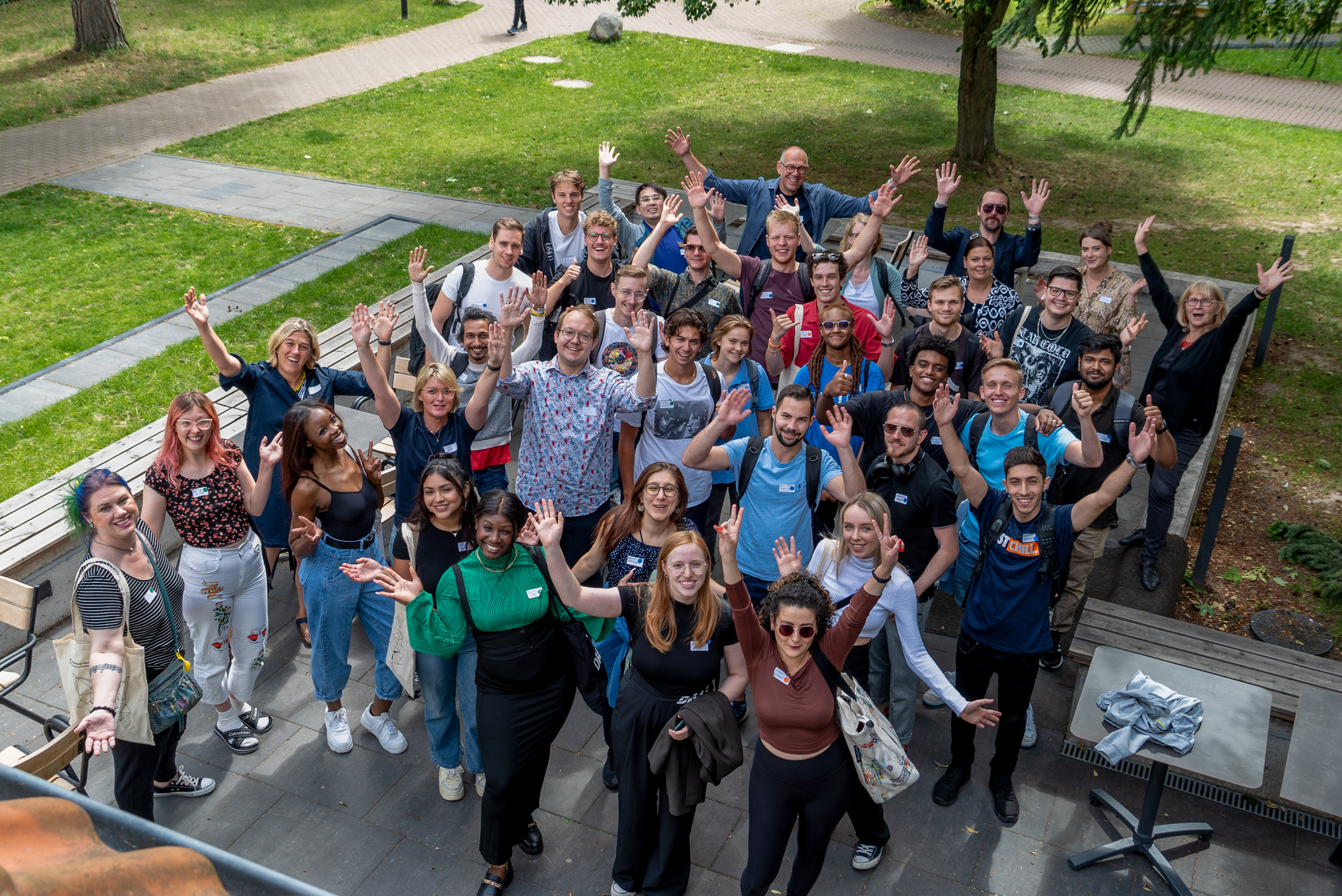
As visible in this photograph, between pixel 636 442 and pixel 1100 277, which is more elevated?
pixel 1100 277

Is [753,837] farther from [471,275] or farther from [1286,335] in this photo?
[1286,335]

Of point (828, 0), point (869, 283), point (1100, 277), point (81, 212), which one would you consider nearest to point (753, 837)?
point (869, 283)

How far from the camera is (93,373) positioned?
928 cm

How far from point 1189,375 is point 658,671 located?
15.6ft

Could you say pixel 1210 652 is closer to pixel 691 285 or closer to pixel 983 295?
pixel 983 295

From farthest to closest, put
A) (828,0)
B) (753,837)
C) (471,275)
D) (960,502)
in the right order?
(828,0) → (471,275) → (960,502) → (753,837)

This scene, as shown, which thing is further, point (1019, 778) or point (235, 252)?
point (235, 252)

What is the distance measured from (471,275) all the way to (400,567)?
2.72 m

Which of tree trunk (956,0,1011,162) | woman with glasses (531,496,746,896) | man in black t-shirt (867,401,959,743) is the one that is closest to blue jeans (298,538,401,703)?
woman with glasses (531,496,746,896)

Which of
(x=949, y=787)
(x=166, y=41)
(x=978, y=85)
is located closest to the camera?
(x=949, y=787)

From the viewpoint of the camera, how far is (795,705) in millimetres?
4293

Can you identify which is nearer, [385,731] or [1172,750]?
[1172,750]

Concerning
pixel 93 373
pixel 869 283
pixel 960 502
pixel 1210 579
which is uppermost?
pixel 869 283

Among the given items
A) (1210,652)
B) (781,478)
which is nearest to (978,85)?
(1210,652)
